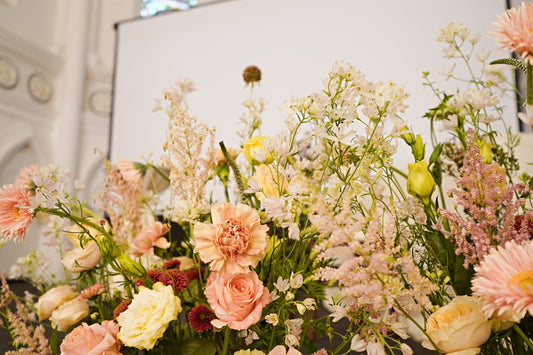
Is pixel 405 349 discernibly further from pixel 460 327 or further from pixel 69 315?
pixel 69 315

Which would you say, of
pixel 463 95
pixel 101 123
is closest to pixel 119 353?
pixel 463 95

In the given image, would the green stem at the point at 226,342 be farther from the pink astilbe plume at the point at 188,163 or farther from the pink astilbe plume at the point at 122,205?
the pink astilbe plume at the point at 122,205

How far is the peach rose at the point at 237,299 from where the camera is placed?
36 centimetres

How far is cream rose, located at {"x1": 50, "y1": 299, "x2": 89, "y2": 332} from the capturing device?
1.58 feet

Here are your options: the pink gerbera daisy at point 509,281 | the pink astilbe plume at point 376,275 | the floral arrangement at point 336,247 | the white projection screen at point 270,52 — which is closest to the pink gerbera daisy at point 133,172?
the floral arrangement at point 336,247

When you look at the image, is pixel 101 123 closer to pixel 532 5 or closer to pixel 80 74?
pixel 80 74

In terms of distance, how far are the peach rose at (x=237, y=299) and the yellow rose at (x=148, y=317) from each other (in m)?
0.04

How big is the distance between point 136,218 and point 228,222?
292mm

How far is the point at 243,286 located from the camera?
1.26 feet

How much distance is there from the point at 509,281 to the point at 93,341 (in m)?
0.37

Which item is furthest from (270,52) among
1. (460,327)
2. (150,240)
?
(460,327)

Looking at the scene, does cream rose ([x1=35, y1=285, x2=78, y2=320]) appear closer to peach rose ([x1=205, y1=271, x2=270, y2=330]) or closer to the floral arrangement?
the floral arrangement

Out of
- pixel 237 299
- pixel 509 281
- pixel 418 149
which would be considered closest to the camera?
pixel 509 281

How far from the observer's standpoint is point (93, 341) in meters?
0.40
